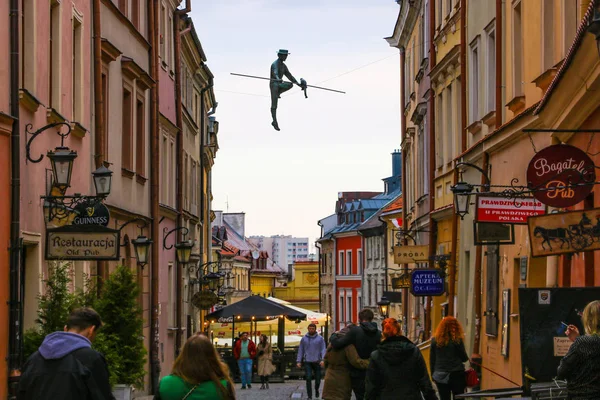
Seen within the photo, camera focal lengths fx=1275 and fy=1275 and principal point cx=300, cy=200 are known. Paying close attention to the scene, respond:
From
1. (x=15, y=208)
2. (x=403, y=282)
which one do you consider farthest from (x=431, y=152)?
(x=15, y=208)

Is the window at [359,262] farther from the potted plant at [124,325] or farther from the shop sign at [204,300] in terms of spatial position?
the potted plant at [124,325]

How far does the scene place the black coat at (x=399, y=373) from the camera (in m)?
12.5

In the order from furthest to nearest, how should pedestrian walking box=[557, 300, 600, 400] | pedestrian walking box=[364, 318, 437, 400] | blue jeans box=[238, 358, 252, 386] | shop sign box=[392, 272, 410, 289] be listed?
blue jeans box=[238, 358, 252, 386] < shop sign box=[392, 272, 410, 289] < pedestrian walking box=[364, 318, 437, 400] < pedestrian walking box=[557, 300, 600, 400]

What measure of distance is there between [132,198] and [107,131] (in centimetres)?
296

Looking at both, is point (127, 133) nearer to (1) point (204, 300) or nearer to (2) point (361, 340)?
(1) point (204, 300)

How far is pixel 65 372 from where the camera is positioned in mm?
7844

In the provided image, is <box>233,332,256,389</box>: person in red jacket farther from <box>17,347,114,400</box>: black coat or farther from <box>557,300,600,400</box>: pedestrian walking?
<box>17,347,114,400</box>: black coat

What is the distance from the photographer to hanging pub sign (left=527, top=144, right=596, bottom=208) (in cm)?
1233

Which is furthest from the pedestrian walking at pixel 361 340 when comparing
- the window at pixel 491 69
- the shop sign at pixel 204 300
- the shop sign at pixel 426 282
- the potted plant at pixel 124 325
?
the shop sign at pixel 204 300

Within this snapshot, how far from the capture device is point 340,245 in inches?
3501

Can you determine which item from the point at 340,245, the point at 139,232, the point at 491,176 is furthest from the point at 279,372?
the point at 340,245

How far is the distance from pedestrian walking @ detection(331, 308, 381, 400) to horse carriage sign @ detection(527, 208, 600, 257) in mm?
4479

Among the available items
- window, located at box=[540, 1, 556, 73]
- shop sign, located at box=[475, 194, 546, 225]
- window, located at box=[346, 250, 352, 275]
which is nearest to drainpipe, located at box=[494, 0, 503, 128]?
window, located at box=[540, 1, 556, 73]

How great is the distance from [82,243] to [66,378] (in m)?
7.20
